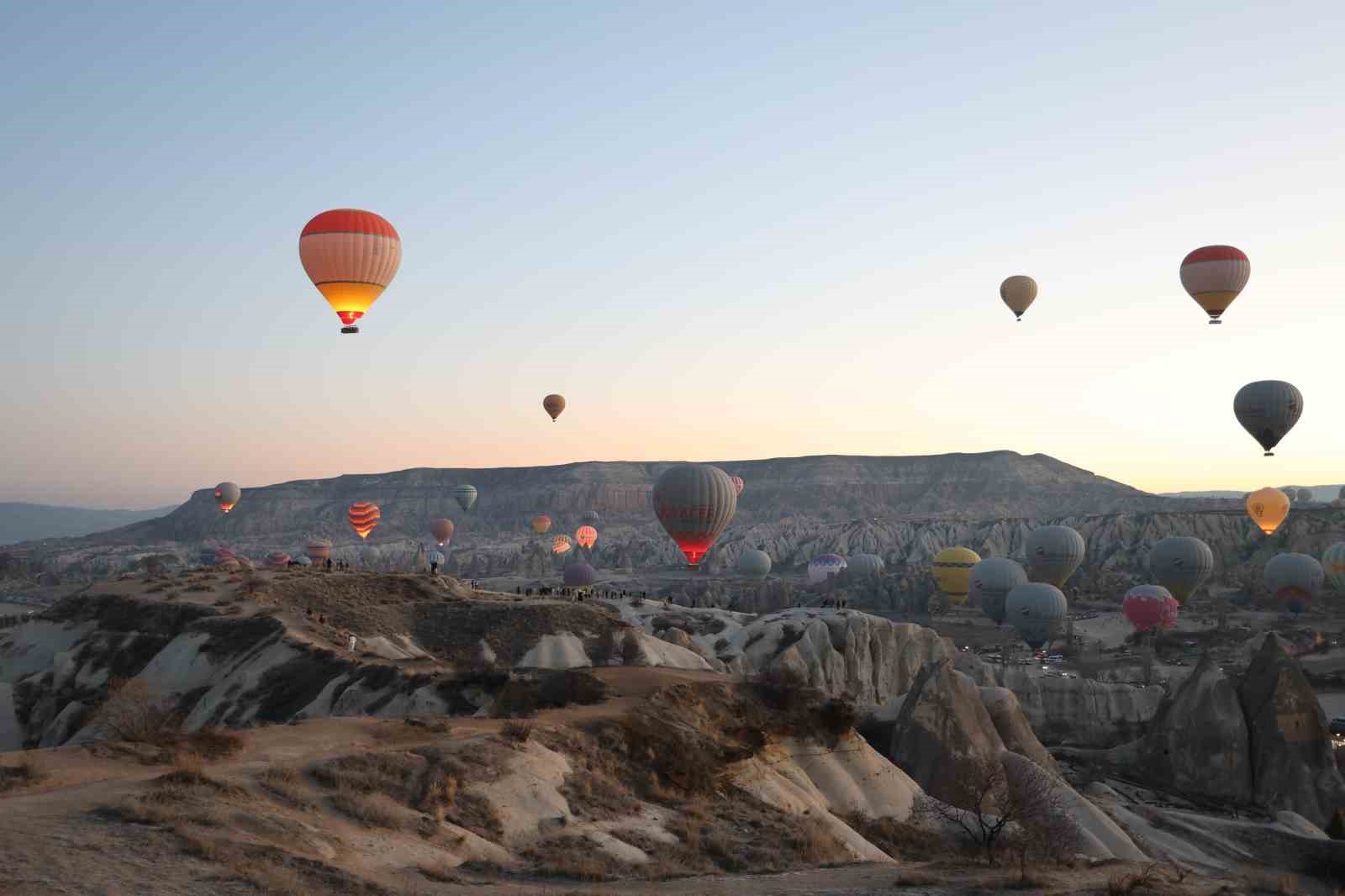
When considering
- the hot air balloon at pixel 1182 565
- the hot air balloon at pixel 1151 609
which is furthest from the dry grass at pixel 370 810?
the hot air balloon at pixel 1182 565

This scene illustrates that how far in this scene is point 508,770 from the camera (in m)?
23.4

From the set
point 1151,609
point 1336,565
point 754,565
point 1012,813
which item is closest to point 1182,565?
point 1151,609

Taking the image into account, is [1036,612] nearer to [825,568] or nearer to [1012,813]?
[1012,813]

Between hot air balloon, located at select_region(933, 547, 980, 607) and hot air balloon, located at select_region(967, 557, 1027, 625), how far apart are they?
1224 cm

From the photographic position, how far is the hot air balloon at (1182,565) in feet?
325

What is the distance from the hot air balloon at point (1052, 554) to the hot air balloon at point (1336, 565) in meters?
26.6

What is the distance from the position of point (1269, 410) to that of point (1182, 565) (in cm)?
1922

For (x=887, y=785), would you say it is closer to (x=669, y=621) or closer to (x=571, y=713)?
(x=571, y=713)

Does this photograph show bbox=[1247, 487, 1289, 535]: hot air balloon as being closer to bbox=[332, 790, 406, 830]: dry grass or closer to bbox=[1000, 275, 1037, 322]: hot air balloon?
bbox=[1000, 275, 1037, 322]: hot air balloon

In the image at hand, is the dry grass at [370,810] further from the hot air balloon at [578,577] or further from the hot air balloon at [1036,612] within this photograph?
the hot air balloon at [578,577]

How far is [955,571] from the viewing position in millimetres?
111062

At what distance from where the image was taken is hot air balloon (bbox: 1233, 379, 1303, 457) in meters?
84.1

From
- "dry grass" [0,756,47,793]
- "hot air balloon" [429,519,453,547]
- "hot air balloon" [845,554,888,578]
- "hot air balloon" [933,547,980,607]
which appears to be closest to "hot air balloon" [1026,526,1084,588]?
"hot air balloon" [933,547,980,607]

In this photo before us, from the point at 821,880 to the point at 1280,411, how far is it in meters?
77.9
